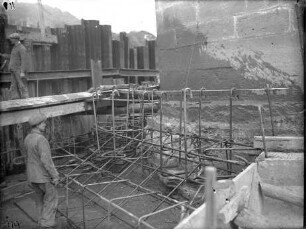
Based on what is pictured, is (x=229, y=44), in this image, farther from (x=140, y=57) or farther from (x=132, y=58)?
(x=140, y=57)

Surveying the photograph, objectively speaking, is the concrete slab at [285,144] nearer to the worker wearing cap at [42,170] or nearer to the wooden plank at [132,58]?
the worker wearing cap at [42,170]

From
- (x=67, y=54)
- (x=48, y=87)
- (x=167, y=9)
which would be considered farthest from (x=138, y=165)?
(x=67, y=54)

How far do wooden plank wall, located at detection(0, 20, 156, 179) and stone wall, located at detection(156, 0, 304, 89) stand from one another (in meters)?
4.50

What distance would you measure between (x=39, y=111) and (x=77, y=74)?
168 inches

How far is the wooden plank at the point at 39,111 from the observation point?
587 cm

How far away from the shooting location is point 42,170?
16.9 ft

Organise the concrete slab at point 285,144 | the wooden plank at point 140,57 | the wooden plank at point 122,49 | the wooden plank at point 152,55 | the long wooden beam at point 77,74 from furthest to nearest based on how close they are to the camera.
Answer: the wooden plank at point 152,55 → the wooden plank at point 140,57 → the wooden plank at point 122,49 → the long wooden beam at point 77,74 → the concrete slab at point 285,144

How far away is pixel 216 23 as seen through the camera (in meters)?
5.40

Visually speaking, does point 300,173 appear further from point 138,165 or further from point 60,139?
point 60,139

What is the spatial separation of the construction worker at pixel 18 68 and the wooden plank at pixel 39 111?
1.74 meters

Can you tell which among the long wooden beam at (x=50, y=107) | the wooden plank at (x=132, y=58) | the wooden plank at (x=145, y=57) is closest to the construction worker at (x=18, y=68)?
the long wooden beam at (x=50, y=107)

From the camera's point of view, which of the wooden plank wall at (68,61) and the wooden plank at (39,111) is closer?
the wooden plank at (39,111)

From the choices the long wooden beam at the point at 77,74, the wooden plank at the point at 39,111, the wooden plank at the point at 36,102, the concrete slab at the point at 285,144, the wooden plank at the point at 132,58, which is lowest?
the concrete slab at the point at 285,144

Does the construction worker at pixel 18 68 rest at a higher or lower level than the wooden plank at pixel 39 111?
higher
